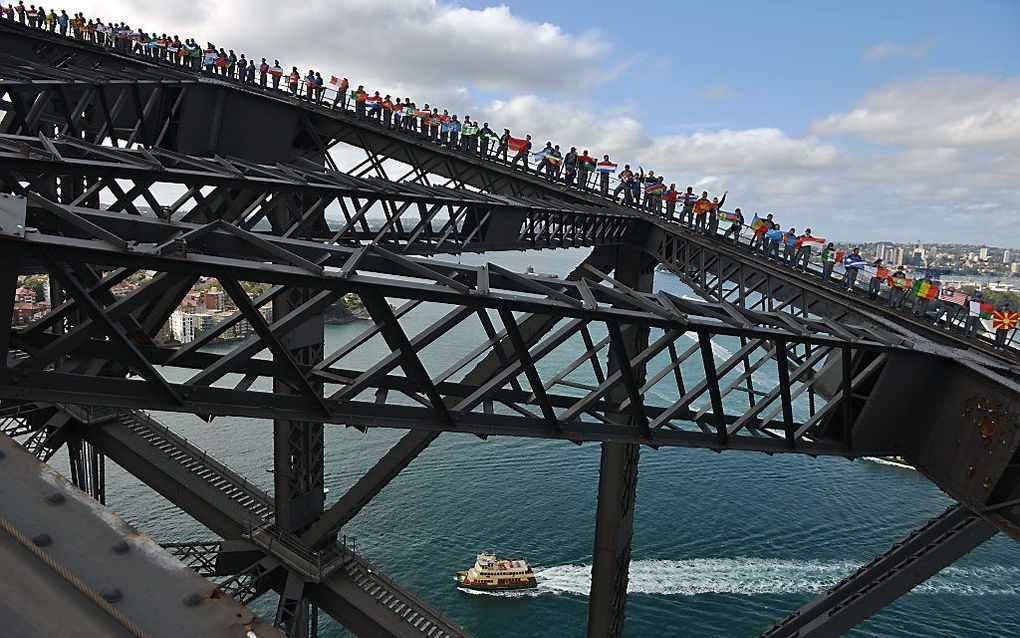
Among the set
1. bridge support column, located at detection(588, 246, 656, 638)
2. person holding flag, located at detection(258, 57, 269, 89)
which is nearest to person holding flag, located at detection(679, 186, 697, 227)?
bridge support column, located at detection(588, 246, 656, 638)

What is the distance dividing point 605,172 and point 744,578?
988 inches

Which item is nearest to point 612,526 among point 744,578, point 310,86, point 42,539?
point 42,539

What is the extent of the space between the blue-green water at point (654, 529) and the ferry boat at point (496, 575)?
0.59 meters

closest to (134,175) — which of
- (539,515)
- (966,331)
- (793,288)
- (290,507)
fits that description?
(290,507)

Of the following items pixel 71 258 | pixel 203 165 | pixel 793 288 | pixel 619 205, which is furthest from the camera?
pixel 619 205

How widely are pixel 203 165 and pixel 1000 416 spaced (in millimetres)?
11817

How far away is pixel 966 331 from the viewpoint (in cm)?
1648

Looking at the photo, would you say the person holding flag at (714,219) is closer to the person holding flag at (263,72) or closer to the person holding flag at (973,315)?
the person holding flag at (973,315)

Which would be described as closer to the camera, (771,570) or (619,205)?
(619,205)

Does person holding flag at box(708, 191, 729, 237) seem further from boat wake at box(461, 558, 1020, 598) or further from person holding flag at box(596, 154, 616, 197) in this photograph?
boat wake at box(461, 558, 1020, 598)

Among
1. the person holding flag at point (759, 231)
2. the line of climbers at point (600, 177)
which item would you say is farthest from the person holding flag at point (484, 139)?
the person holding flag at point (759, 231)

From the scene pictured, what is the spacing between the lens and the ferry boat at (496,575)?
3409cm

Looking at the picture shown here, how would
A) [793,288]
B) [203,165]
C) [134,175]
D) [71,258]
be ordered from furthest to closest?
[793,288] → [203,165] → [134,175] → [71,258]

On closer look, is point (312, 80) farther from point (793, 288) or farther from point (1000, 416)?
point (1000, 416)
